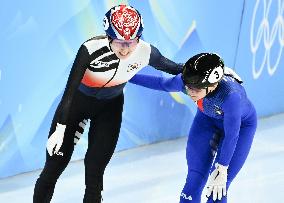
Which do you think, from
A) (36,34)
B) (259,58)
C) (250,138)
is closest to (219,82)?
(250,138)

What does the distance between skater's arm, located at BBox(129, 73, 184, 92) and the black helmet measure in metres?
0.24

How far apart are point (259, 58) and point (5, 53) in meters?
3.75

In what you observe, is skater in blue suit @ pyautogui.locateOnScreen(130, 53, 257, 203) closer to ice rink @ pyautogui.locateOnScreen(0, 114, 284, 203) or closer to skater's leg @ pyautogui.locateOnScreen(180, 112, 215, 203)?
skater's leg @ pyautogui.locateOnScreen(180, 112, 215, 203)

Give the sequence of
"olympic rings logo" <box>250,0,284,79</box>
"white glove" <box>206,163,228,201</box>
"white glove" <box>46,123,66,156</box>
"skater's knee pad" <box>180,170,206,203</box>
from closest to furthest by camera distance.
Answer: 1. "white glove" <box>46,123,66,156</box>
2. "white glove" <box>206,163,228,201</box>
3. "skater's knee pad" <box>180,170,206,203</box>
4. "olympic rings logo" <box>250,0,284,79</box>

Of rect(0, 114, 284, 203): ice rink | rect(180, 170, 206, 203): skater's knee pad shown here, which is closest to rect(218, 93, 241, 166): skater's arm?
rect(180, 170, 206, 203): skater's knee pad

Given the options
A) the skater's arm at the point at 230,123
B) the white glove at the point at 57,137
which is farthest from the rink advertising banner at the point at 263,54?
the white glove at the point at 57,137

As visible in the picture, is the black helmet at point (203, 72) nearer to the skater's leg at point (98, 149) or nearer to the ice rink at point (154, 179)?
the skater's leg at point (98, 149)

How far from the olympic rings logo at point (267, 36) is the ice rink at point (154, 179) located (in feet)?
4.31

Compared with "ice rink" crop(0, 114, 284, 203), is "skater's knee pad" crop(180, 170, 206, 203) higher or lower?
higher

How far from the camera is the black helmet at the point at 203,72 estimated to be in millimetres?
3584

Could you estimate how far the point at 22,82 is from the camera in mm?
5016

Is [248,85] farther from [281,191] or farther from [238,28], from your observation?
[281,191]

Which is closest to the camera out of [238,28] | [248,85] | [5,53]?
[5,53]

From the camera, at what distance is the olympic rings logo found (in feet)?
24.2
